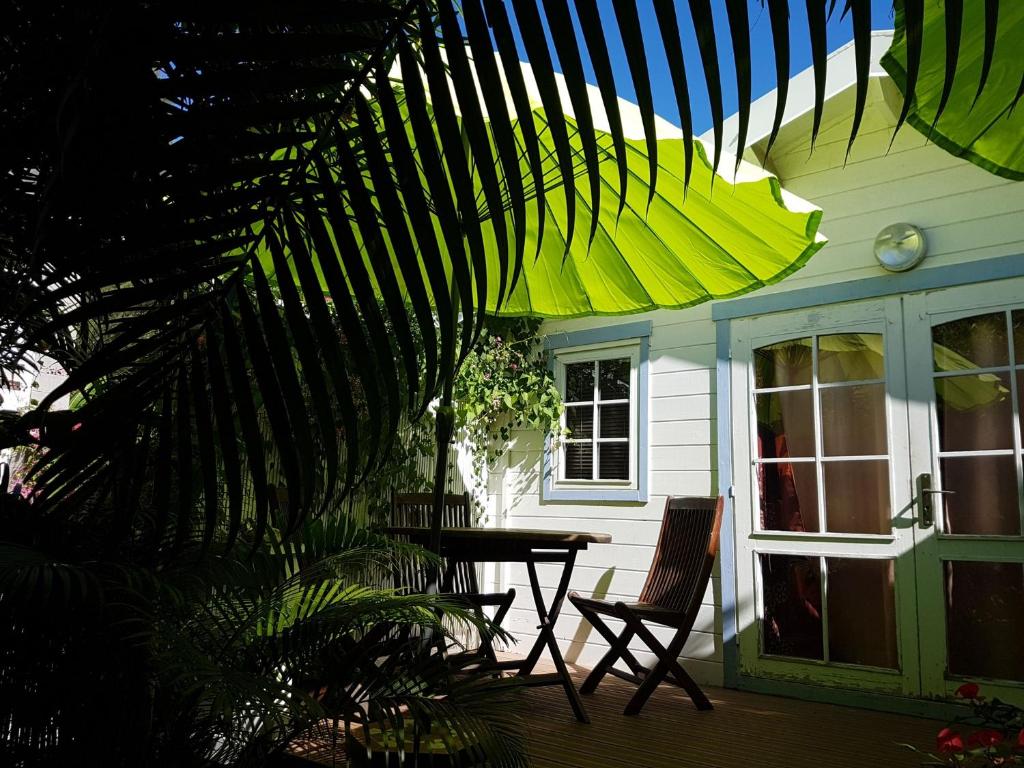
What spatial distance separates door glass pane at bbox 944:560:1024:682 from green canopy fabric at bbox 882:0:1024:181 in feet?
8.92

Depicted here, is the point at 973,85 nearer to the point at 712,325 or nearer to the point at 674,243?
the point at 674,243

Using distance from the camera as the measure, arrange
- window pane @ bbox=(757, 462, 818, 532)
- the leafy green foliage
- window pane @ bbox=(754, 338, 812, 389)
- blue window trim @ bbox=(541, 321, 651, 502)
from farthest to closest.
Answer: blue window trim @ bbox=(541, 321, 651, 502)
window pane @ bbox=(754, 338, 812, 389)
window pane @ bbox=(757, 462, 818, 532)
the leafy green foliage

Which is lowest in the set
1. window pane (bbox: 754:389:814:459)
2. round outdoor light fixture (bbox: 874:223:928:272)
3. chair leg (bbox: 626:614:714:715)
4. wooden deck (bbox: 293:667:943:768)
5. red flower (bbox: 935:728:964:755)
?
wooden deck (bbox: 293:667:943:768)

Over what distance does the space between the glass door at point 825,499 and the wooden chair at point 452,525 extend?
1511 mm

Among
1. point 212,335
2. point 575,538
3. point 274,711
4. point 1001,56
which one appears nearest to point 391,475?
point 575,538

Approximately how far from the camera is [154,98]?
61 centimetres

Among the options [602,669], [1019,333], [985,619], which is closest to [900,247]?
[1019,333]

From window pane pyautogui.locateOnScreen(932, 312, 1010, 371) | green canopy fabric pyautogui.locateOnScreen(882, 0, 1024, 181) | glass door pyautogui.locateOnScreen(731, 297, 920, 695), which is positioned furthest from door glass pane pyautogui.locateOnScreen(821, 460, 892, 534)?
green canopy fabric pyautogui.locateOnScreen(882, 0, 1024, 181)

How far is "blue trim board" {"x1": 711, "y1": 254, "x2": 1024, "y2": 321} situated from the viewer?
4258 millimetres

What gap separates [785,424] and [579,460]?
156cm

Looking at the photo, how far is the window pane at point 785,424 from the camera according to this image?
4.86 metres

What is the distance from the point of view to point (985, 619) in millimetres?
4086

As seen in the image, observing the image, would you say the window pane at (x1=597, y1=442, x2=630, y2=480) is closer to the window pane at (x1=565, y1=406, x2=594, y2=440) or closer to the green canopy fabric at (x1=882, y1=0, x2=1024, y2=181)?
the window pane at (x1=565, y1=406, x2=594, y2=440)

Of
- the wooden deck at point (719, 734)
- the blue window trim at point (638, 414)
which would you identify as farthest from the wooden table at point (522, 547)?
the blue window trim at point (638, 414)
